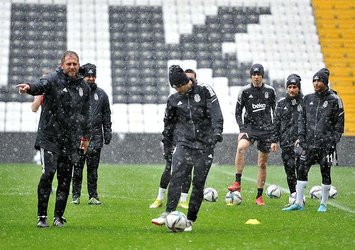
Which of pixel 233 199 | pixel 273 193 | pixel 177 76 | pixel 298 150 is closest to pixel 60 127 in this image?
pixel 177 76

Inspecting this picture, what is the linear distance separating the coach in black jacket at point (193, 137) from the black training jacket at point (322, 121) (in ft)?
10.4

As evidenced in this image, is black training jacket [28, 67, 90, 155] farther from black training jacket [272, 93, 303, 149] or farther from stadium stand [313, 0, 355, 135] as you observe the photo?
stadium stand [313, 0, 355, 135]

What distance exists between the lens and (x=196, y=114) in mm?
11250

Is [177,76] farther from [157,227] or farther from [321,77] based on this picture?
[321,77]

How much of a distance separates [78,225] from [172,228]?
4.64 feet

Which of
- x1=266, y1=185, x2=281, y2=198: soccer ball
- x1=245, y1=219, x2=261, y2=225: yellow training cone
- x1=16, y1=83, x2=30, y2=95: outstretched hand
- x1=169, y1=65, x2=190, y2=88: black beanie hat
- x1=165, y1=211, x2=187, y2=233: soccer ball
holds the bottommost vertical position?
x1=266, y1=185, x2=281, y2=198: soccer ball

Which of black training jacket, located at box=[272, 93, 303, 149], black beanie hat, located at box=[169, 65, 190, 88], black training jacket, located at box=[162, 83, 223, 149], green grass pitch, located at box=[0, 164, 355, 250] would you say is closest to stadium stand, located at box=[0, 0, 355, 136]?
green grass pitch, located at box=[0, 164, 355, 250]

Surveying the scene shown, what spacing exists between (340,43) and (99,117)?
64.3ft

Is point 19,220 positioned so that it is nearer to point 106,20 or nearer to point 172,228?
point 172,228

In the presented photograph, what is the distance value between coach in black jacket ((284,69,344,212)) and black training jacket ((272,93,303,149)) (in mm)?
1414

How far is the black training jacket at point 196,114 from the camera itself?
11250 mm

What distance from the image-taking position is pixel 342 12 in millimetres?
35062

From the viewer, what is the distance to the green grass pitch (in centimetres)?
995

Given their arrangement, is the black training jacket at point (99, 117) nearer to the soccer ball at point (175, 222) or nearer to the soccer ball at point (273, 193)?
the soccer ball at point (273, 193)
